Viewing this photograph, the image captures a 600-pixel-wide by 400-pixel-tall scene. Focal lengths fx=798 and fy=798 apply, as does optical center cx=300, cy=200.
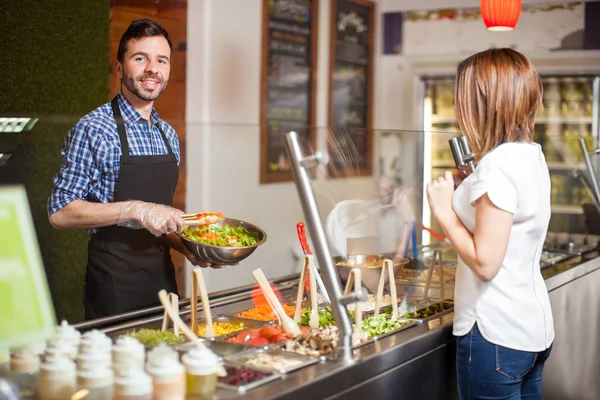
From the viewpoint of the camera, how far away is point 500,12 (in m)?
3.96

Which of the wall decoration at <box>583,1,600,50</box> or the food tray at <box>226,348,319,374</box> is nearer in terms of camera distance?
the food tray at <box>226,348,319,374</box>

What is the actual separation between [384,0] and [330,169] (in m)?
3.93

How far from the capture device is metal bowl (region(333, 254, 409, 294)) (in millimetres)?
2916

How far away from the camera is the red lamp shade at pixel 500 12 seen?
394 cm

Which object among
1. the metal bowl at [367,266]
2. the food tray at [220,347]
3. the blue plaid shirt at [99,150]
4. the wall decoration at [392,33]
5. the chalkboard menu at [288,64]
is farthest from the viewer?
the wall decoration at [392,33]

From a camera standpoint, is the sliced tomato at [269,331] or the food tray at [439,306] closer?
the sliced tomato at [269,331]

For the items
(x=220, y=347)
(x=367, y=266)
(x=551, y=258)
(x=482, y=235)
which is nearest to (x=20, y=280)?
(x=220, y=347)

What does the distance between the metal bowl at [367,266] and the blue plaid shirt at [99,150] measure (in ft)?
2.61

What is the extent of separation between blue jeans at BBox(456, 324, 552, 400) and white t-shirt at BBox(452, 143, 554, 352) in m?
0.02

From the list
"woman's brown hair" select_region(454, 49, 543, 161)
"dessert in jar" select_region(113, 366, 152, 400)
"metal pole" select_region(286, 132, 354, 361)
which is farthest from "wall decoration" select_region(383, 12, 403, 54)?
"dessert in jar" select_region(113, 366, 152, 400)

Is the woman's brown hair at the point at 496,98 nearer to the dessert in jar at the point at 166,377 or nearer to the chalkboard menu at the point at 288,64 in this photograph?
the dessert in jar at the point at 166,377

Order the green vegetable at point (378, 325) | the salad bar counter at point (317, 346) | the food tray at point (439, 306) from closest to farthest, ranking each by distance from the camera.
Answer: the salad bar counter at point (317, 346) → the green vegetable at point (378, 325) → the food tray at point (439, 306)

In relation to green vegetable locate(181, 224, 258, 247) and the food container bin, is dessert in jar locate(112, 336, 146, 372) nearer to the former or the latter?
the food container bin

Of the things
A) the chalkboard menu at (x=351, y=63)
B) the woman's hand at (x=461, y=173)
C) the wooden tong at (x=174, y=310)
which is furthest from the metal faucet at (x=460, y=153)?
the chalkboard menu at (x=351, y=63)
